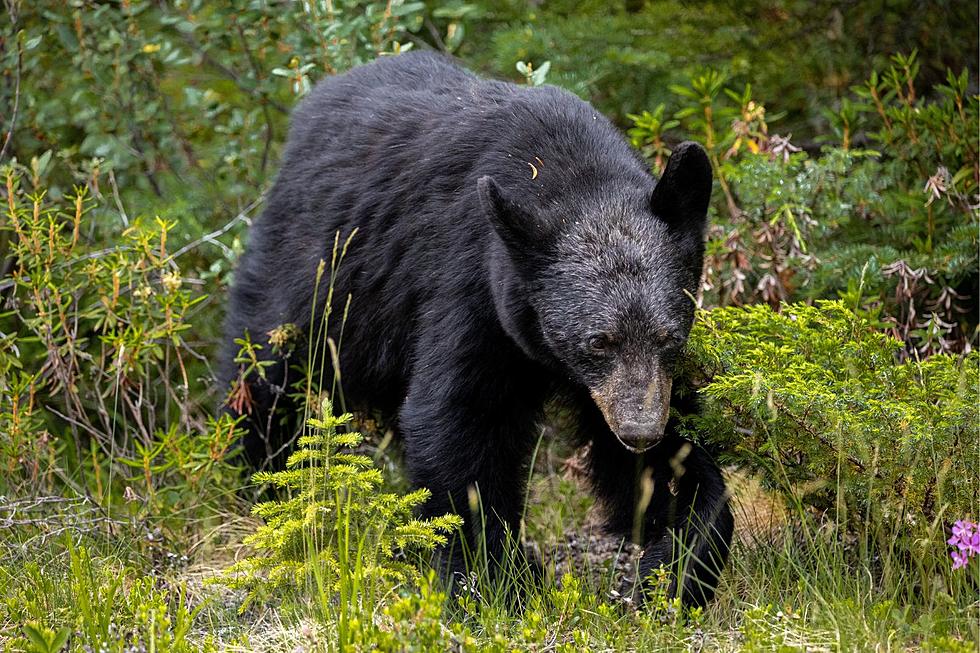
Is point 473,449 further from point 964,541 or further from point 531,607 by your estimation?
point 964,541

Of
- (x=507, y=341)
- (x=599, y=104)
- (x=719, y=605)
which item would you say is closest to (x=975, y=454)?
(x=719, y=605)

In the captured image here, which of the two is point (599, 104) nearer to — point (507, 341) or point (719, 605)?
point (507, 341)

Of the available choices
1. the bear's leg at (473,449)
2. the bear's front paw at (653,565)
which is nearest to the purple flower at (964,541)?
the bear's front paw at (653,565)

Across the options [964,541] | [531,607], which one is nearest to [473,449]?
[531,607]

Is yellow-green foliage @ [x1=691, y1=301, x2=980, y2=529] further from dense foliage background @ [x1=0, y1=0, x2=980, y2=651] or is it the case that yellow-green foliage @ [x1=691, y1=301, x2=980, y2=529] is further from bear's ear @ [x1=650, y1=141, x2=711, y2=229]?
bear's ear @ [x1=650, y1=141, x2=711, y2=229]

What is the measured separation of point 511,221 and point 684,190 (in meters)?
0.63

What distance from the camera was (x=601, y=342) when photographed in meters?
4.08

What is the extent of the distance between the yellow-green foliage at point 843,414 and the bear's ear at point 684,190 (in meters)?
0.47

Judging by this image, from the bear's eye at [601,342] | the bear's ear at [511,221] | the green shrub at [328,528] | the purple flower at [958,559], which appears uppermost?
the bear's ear at [511,221]

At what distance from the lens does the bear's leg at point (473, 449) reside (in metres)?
4.50

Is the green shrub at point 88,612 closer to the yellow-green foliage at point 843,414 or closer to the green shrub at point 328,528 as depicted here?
the green shrub at point 328,528

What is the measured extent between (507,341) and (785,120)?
12.9ft

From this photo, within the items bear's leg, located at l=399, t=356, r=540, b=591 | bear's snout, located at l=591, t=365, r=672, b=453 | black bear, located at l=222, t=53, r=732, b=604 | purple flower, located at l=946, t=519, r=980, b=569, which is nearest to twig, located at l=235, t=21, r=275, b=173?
black bear, located at l=222, t=53, r=732, b=604

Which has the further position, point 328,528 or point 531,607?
point 328,528
